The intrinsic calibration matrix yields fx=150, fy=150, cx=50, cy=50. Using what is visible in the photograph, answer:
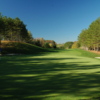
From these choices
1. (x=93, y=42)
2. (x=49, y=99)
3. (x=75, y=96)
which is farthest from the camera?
(x=93, y=42)

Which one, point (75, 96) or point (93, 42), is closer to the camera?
point (75, 96)

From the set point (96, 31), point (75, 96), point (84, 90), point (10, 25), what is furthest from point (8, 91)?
point (10, 25)

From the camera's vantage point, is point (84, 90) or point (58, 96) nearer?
point (58, 96)

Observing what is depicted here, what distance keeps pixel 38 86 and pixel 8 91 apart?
3.19 feet

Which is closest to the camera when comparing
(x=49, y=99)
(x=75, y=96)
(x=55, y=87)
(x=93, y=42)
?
(x=49, y=99)

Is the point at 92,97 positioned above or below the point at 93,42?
below

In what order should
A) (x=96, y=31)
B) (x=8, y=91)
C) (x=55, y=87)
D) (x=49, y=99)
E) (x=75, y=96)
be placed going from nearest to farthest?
(x=49, y=99)
(x=75, y=96)
(x=8, y=91)
(x=55, y=87)
(x=96, y=31)

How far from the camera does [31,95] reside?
13.1 feet

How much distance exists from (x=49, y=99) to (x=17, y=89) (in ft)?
3.99

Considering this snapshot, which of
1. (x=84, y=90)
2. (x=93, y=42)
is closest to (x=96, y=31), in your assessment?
(x=93, y=42)

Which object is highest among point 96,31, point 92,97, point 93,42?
point 96,31

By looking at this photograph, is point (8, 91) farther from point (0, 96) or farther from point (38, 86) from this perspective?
point (38, 86)

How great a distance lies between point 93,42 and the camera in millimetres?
49469

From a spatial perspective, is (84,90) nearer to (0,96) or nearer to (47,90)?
(47,90)
